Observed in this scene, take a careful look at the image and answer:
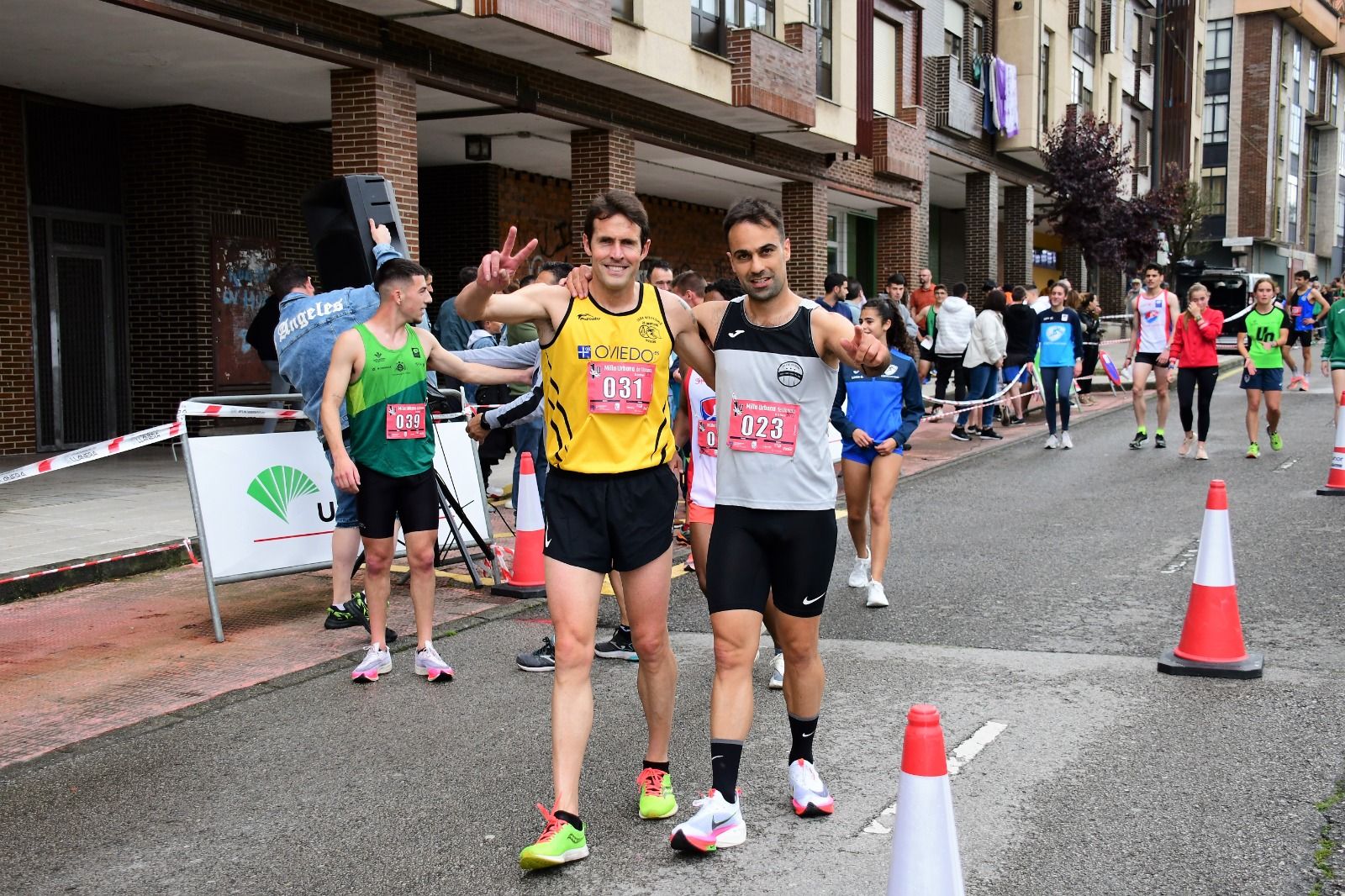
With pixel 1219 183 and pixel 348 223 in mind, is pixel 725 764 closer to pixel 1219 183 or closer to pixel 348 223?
pixel 348 223

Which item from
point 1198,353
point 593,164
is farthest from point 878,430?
point 593,164

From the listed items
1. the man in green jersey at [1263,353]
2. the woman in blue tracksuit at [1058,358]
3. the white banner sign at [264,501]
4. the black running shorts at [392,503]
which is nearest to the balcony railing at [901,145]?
the woman in blue tracksuit at [1058,358]

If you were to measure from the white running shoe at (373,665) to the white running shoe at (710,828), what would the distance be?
98.1 inches

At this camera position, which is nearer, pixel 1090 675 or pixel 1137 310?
pixel 1090 675

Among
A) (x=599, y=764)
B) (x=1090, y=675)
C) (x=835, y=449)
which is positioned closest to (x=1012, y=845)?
(x=599, y=764)

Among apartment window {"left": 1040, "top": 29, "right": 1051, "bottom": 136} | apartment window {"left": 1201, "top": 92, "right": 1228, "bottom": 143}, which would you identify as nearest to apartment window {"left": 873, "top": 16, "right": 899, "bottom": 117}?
apartment window {"left": 1040, "top": 29, "right": 1051, "bottom": 136}

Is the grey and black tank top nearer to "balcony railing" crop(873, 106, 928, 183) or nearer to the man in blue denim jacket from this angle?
the man in blue denim jacket

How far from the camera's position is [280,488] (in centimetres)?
748

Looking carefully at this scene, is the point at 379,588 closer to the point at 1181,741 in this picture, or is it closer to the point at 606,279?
the point at 606,279

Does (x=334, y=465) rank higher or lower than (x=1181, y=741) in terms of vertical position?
higher

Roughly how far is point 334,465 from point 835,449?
407cm

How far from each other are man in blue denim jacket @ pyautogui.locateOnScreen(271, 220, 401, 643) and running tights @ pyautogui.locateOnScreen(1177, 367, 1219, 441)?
9.49 meters

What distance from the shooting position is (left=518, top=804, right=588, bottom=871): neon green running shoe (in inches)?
Result: 152

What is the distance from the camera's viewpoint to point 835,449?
912cm
